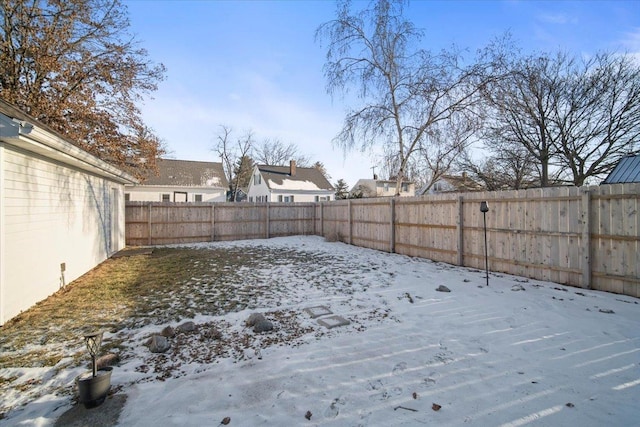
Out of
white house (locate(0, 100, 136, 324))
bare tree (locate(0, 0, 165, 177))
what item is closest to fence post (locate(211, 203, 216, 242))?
bare tree (locate(0, 0, 165, 177))

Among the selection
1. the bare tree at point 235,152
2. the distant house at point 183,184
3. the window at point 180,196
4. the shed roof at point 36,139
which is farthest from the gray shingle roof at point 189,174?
the shed roof at point 36,139

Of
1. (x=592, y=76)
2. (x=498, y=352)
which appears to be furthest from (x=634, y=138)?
(x=498, y=352)

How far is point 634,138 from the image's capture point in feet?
41.1

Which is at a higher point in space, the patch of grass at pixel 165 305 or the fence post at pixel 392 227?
the fence post at pixel 392 227

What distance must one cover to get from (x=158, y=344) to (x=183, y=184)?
2379cm

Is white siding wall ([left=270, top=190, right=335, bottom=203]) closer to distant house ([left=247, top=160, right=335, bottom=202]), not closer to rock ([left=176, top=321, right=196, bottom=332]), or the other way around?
distant house ([left=247, top=160, right=335, bottom=202])

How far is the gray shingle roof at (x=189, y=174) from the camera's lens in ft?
80.7

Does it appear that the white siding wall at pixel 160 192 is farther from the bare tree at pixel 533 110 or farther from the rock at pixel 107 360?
the rock at pixel 107 360

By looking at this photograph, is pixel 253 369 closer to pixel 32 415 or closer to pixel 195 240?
pixel 32 415

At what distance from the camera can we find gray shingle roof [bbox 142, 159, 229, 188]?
80.7 feet

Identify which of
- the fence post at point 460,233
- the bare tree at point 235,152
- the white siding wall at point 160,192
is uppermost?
the bare tree at point 235,152

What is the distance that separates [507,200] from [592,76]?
11.8 meters

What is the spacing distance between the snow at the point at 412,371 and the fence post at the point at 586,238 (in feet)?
1.51

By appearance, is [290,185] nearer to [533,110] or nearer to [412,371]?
[533,110]
